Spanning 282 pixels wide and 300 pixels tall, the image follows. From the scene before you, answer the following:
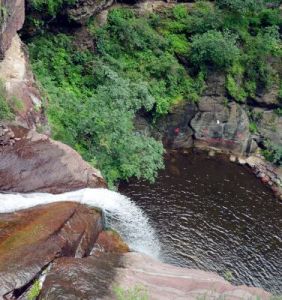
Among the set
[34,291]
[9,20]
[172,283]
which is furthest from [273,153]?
→ [34,291]

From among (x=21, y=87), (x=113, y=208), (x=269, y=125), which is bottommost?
(x=269, y=125)

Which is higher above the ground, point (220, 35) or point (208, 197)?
point (220, 35)

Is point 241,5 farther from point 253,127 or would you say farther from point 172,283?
point 172,283

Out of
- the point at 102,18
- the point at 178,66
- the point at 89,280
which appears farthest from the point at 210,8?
the point at 89,280

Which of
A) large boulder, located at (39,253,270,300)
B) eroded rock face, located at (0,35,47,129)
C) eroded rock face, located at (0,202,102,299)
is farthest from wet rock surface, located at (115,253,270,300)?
eroded rock face, located at (0,35,47,129)

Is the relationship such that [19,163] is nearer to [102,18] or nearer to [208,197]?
[208,197]

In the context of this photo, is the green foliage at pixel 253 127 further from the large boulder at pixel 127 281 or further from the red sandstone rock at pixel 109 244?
the large boulder at pixel 127 281

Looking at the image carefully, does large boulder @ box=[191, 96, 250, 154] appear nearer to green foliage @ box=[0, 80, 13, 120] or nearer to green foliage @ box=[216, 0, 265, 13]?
green foliage @ box=[216, 0, 265, 13]
